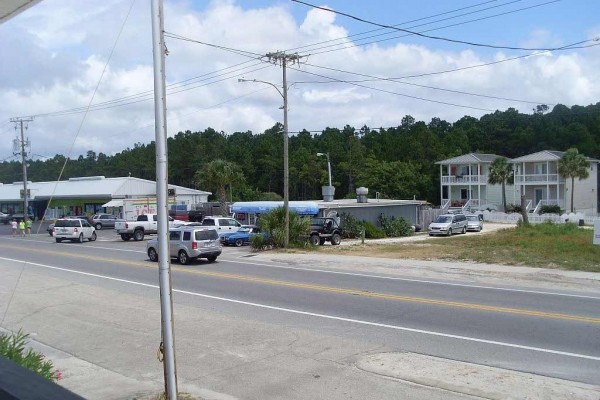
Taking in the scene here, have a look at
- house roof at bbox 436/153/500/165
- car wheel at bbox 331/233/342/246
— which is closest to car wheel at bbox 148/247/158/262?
car wheel at bbox 331/233/342/246

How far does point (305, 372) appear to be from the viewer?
945cm

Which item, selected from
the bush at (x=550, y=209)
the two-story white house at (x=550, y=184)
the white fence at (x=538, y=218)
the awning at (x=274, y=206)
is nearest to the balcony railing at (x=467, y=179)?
the two-story white house at (x=550, y=184)

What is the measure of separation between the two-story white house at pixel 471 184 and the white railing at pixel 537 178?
2.63 meters

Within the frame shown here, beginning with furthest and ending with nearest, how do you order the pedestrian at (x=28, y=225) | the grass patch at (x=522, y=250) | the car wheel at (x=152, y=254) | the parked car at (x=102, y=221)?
the parked car at (x=102, y=221), the pedestrian at (x=28, y=225), the car wheel at (x=152, y=254), the grass patch at (x=522, y=250)

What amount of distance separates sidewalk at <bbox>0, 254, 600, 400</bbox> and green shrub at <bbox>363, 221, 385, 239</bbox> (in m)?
30.9

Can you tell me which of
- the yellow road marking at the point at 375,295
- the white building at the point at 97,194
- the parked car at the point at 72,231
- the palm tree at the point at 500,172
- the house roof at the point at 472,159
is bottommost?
the yellow road marking at the point at 375,295

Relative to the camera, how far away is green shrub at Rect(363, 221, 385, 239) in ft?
151

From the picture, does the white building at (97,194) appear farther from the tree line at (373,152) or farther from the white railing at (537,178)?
the white railing at (537,178)

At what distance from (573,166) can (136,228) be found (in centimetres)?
4558

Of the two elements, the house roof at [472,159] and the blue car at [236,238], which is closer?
the blue car at [236,238]

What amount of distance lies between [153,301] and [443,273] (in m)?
11.2

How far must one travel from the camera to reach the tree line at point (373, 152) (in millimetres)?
83438

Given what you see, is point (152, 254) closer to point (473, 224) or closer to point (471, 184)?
point (473, 224)

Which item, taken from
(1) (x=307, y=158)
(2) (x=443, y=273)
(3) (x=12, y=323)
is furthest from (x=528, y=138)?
(3) (x=12, y=323)
